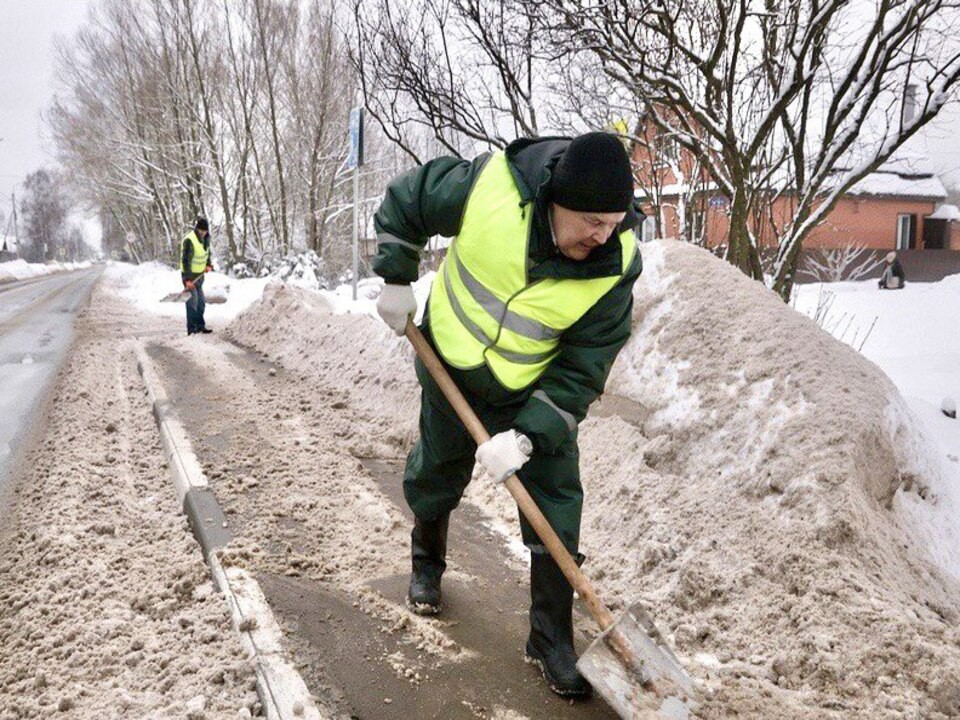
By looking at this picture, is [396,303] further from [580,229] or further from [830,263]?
[830,263]

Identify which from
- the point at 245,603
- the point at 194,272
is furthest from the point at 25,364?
the point at 245,603

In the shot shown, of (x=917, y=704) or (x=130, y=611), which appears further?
(x=130, y=611)

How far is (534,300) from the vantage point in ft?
8.20

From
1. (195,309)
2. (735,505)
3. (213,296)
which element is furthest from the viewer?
(213,296)

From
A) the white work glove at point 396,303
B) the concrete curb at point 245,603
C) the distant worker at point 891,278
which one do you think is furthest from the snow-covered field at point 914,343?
the concrete curb at point 245,603

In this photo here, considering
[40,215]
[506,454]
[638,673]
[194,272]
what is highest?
[40,215]

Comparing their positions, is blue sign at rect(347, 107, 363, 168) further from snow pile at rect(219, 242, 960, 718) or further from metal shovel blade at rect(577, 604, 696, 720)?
metal shovel blade at rect(577, 604, 696, 720)

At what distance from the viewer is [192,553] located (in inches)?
130

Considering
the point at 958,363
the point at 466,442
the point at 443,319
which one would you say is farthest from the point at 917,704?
the point at 958,363

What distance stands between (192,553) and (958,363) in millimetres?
6070

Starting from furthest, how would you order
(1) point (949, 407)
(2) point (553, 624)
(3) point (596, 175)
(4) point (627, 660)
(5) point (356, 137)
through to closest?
(5) point (356, 137), (1) point (949, 407), (2) point (553, 624), (4) point (627, 660), (3) point (596, 175)

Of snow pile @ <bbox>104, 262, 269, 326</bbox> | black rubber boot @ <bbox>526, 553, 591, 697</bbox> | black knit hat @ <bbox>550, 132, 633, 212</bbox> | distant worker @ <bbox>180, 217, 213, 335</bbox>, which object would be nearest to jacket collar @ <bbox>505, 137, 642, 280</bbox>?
black knit hat @ <bbox>550, 132, 633, 212</bbox>

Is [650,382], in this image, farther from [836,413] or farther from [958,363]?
[958,363]

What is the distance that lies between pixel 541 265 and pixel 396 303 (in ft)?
2.28
